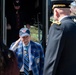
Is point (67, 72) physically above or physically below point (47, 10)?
below

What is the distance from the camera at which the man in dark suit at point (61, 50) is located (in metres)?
3.21

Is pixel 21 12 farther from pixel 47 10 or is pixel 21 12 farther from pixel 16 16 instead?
pixel 47 10

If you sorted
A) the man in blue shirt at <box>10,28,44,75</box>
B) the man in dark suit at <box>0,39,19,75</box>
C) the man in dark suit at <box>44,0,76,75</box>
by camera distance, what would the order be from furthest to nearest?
1. the man in blue shirt at <box>10,28,44,75</box>
2. the man in dark suit at <box>44,0,76,75</box>
3. the man in dark suit at <box>0,39,19,75</box>

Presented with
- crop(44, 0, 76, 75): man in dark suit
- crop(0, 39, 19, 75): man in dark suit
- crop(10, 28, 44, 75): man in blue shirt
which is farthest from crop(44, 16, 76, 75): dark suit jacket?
crop(10, 28, 44, 75): man in blue shirt

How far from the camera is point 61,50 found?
10.6 feet

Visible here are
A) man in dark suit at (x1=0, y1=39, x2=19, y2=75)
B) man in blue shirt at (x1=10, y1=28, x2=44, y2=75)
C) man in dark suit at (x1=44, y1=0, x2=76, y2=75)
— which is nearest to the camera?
man in dark suit at (x1=0, y1=39, x2=19, y2=75)

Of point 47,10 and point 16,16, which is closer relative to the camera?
point 47,10

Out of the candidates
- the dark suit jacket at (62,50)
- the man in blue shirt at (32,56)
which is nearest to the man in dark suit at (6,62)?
the dark suit jacket at (62,50)

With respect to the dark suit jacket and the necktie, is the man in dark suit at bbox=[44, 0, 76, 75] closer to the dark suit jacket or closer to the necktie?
the dark suit jacket

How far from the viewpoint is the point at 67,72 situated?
3295 millimetres

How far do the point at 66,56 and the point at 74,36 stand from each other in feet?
0.69

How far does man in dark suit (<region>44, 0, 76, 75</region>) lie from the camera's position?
10.5ft

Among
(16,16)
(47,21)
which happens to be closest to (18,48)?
(47,21)

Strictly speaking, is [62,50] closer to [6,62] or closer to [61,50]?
[61,50]
